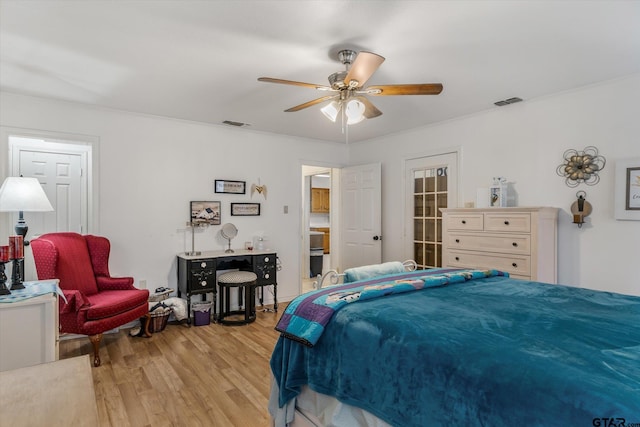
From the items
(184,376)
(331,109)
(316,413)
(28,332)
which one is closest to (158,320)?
(184,376)

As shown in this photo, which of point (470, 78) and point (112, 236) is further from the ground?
point (470, 78)

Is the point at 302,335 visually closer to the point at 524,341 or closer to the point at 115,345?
the point at 524,341

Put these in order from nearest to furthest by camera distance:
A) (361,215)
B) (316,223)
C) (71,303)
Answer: (71,303) < (361,215) < (316,223)

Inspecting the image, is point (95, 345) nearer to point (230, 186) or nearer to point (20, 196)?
point (20, 196)

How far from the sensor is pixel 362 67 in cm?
220

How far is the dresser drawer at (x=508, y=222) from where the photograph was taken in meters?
3.23

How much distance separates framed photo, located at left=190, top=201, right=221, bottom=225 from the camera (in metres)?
4.45

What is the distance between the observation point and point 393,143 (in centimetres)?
512

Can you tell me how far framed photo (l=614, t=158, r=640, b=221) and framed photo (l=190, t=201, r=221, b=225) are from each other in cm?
425

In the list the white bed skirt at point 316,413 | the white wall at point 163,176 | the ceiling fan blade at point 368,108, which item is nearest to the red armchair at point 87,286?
the white wall at point 163,176

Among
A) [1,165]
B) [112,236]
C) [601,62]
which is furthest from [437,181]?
[1,165]

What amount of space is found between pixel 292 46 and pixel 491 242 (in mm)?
2610

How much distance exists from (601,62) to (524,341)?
8.53 ft

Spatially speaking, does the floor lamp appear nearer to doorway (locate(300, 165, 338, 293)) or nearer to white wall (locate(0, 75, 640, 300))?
white wall (locate(0, 75, 640, 300))
